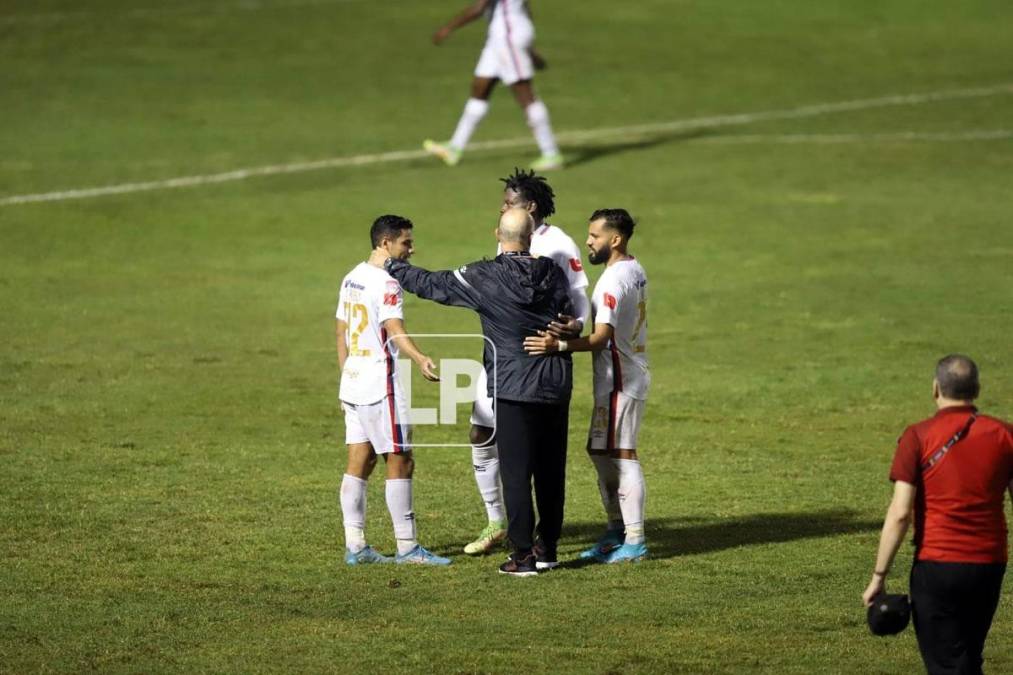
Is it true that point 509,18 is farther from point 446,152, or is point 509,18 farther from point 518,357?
point 518,357

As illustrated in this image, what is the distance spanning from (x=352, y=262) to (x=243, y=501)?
825cm

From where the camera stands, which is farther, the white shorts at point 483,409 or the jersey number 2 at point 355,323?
the white shorts at point 483,409

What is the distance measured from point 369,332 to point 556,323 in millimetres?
1162

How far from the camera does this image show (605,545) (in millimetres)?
10938

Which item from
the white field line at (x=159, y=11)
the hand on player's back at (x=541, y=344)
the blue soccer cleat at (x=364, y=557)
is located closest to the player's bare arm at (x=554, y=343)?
the hand on player's back at (x=541, y=344)

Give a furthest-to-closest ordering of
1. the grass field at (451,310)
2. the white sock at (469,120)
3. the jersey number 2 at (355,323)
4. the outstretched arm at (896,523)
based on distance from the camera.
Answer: the white sock at (469,120), the jersey number 2 at (355,323), the grass field at (451,310), the outstretched arm at (896,523)

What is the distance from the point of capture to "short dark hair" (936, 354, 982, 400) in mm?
7426

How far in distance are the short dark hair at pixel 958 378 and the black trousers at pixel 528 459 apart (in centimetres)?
303

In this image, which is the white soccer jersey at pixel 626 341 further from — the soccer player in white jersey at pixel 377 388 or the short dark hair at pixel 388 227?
the short dark hair at pixel 388 227

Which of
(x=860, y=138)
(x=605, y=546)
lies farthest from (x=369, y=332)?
(x=860, y=138)

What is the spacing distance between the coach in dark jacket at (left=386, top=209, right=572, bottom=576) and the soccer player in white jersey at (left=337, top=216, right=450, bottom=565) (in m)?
0.29

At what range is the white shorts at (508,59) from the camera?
75.8 feet

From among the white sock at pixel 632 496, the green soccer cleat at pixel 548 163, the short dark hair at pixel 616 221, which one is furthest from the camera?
the green soccer cleat at pixel 548 163

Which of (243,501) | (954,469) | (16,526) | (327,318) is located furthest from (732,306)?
(954,469)
